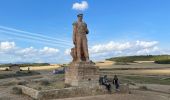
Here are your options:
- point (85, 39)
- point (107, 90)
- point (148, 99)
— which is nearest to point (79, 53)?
point (85, 39)

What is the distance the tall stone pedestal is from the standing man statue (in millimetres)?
825

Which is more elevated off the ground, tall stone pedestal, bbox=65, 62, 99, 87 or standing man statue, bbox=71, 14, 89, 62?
standing man statue, bbox=71, 14, 89, 62

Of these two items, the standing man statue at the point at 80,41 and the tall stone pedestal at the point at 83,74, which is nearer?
the tall stone pedestal at the point at 83,74

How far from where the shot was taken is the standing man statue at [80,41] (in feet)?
92.2

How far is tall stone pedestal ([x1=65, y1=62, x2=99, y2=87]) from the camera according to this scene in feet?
87.7

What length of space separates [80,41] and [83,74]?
2.70 metres

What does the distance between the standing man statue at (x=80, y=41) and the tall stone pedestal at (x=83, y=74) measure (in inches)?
32.5

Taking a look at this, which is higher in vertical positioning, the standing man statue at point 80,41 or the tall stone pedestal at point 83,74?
the standing man statue at point 80,41

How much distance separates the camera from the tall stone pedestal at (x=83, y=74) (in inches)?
1052

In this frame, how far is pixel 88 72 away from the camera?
2714cm

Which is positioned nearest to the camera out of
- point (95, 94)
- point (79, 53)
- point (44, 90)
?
point (44, 90)

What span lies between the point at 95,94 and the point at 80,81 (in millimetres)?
1417

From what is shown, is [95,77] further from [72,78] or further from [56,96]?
[56,96]

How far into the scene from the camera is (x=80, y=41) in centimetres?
2825
